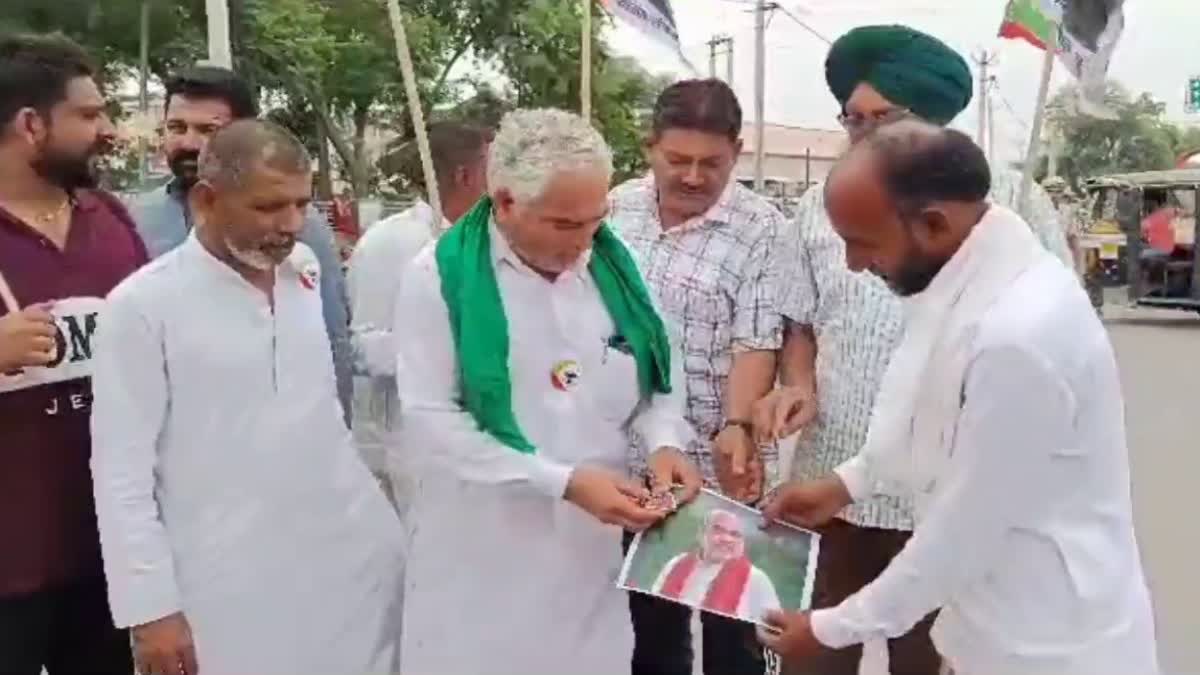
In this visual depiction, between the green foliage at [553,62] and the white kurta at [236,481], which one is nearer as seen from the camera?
the white kurta at [236,481]

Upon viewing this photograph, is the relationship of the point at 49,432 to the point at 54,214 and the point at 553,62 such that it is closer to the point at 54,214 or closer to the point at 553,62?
the point at 54,214

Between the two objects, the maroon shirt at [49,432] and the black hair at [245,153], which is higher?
the black hair at [245,153]

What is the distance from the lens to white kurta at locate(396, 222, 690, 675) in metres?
2.61

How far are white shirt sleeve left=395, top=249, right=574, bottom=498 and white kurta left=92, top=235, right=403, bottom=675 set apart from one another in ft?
0.74

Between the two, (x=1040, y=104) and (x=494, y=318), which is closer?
(x=494, y=318)

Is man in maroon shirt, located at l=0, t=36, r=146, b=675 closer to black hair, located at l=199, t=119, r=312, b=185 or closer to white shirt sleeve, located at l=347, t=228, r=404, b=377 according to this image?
black hair, located at l=199, t=119, r=312, b=185

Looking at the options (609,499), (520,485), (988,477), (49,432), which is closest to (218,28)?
(49,432)

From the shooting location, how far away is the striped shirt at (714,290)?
3.33m

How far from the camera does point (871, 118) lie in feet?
9.55

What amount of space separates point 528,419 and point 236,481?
54cm

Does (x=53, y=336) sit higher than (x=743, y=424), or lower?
higher

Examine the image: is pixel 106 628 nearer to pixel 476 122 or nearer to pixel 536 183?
pixel 536 183

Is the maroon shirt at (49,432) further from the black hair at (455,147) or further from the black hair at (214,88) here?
the black hair at (455,147)

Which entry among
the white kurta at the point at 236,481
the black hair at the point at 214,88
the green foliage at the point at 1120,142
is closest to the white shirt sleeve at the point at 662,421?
the white kurta at the point at 236,481
